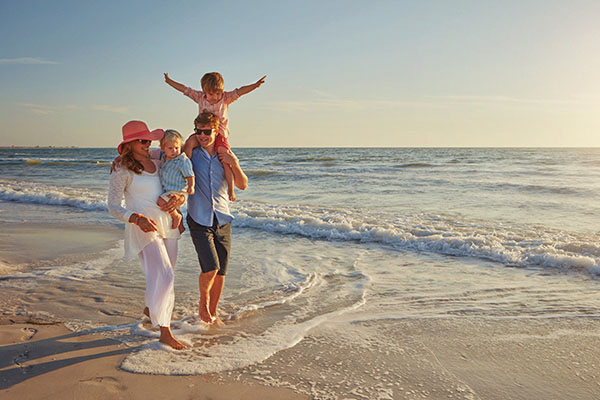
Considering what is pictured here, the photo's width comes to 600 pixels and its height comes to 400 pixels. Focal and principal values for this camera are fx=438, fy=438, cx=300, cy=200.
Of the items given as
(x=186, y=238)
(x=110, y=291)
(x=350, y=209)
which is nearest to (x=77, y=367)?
(x=110, y=291)

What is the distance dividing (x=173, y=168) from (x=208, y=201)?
0.46m

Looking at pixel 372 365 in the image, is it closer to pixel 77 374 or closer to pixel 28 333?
pixel 77 374

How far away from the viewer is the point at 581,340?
3.69 metres

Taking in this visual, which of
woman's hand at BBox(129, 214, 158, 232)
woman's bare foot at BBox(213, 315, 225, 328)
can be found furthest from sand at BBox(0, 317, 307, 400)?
woman's hand at BBox(129, 214, 158, 232)

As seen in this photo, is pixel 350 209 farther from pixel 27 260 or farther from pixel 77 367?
pixel 77 367

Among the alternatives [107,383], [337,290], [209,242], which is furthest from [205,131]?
[337,290]

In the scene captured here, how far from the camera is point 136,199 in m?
3.37

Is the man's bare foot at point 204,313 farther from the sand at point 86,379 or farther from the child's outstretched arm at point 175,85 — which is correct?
the child's outstretched arm at point 175,85

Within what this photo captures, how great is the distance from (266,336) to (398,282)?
2.30m

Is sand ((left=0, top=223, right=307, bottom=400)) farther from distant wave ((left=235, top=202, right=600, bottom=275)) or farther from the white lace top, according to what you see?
distant wave ((left=235, top=202, right=600, bottom=275))

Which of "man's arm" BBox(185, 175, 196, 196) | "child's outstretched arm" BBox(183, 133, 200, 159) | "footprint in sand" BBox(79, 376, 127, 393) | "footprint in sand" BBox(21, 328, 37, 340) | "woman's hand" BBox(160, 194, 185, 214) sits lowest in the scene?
"footprint in sand" BBox(79, 376, 127, 393)

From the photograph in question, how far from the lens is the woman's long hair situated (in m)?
3.27

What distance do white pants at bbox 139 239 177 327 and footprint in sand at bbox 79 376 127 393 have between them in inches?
22.5

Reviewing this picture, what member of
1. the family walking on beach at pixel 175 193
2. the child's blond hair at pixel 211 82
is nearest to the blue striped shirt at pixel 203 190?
the family walking on beach at pixel 175 193
